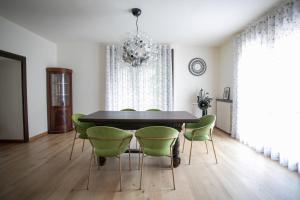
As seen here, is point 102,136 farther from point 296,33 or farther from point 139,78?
point 139,78

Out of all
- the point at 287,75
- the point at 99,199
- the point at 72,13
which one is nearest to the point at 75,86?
the point at 72,13

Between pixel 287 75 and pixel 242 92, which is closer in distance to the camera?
pixel 287 75

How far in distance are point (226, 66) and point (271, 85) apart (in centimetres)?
211

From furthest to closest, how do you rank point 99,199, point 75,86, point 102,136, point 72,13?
point 75,86 < point 72,13 < point 102,136 < point 99,199

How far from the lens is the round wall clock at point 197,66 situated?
5.50 m

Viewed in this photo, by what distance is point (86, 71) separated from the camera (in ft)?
17.7

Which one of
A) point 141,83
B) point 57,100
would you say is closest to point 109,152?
point 141,83

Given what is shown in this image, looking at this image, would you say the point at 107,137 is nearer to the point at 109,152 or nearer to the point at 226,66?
the point at 109,152

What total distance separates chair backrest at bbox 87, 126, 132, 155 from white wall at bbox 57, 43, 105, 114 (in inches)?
134

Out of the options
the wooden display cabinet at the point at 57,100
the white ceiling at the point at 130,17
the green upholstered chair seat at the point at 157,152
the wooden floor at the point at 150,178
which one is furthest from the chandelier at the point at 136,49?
the wooden display cabinet at the point at 57,100

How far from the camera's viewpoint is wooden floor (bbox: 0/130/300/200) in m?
2.02

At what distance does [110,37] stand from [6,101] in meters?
2.86

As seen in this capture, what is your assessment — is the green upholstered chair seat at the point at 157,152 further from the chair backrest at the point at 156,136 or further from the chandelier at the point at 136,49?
the chandelier at the point at 136,49

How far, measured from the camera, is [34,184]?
7.34ft
